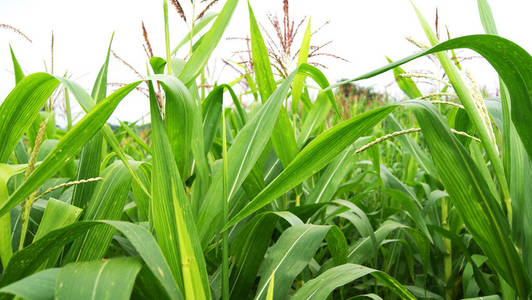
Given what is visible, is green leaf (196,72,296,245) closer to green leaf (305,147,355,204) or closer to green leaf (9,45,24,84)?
green leaf (305,147,355,204)

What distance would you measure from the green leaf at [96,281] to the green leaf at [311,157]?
0.23 meters

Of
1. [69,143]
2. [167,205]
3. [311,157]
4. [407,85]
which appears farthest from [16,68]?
[407,85]

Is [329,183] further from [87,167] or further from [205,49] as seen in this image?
[87,167]

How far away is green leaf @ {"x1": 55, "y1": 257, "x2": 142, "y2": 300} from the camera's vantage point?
47cm

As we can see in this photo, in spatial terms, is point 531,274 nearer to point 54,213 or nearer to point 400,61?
point 400,61

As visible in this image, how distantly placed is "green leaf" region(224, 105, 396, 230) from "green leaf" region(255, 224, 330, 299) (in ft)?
0.46

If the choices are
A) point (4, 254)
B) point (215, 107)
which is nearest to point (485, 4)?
point (215, 107)

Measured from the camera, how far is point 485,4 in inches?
32.1

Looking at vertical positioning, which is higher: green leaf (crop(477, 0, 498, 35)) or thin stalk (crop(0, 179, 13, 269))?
green leaf (crop(477, 0, 498, 35))

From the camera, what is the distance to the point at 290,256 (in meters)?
0.78

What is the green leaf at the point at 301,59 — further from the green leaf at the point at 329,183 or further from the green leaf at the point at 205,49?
the green leaf at the point at 205,49

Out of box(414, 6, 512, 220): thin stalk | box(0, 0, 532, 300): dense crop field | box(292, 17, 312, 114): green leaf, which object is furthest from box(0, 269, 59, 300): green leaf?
box(292, 17, 312, 114): green leaf

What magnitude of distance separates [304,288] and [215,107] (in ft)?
1.67

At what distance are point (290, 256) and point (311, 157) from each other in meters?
0.22
